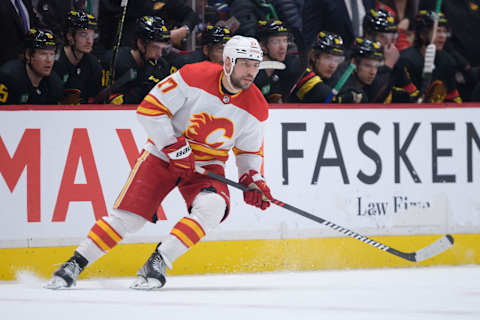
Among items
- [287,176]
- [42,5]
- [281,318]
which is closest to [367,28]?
[287,176]

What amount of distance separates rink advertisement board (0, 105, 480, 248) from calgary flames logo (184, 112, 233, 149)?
2.29 feet

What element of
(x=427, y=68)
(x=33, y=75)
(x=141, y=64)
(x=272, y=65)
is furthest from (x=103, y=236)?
(x=427, y=68)

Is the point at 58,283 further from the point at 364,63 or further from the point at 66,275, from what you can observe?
the point at 364,63

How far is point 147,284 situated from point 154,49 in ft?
5.06

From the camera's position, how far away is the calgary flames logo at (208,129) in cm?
354

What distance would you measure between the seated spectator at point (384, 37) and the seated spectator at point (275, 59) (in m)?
0.61

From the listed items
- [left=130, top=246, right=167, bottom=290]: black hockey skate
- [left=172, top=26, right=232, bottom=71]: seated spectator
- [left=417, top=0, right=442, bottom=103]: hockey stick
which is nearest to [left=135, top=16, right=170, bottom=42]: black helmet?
Answer: [left=172, top=26, right=232, bottom=71]: seated spectator

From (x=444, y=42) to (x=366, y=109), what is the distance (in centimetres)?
112

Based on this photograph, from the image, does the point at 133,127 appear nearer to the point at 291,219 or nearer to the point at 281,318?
the point at 291,219

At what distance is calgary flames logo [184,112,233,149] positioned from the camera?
11.6 ft

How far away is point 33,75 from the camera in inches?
164

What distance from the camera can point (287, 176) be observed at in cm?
439

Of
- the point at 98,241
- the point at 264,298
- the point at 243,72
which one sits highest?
the point at 243,72

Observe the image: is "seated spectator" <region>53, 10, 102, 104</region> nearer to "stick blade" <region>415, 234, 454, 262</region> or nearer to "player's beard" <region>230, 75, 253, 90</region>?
"player's beard" <region>230, 75, 253, 90</region>
